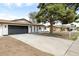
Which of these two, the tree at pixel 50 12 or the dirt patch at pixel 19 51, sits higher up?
the tree at pixel 50 12

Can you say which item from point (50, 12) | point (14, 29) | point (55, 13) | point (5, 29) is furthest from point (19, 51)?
point (14, 29)

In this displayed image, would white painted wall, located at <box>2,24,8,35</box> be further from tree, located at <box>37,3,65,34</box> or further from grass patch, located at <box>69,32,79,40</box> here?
grass patch, located at <box>69,32,79,40</box>

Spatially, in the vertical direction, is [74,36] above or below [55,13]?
below

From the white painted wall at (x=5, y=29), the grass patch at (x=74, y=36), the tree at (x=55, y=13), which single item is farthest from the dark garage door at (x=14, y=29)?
the grass patch at (x=74, y=36)

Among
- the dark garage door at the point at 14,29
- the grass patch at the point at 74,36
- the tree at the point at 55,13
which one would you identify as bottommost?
the grass patch at the point at 74,36

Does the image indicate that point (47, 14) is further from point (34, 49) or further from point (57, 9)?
point (34, 49)

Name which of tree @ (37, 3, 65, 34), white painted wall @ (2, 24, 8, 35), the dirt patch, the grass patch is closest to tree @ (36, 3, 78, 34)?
tree @ (37, 3, 65, 34)

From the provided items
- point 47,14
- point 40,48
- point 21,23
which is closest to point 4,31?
point 21,23

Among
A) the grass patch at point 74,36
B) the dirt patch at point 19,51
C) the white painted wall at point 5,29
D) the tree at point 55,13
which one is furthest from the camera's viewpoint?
the white painted wall at point 5,29

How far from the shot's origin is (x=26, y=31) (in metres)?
16.0

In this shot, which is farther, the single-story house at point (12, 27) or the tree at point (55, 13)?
the single-story house at point (12, 27)

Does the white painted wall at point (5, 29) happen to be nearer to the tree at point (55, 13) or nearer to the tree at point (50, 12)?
the tree at point (55, 13)

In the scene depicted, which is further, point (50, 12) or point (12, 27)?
point (12, 27)

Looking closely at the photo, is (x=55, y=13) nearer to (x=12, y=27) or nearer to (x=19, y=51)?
(x=12, y=27)
